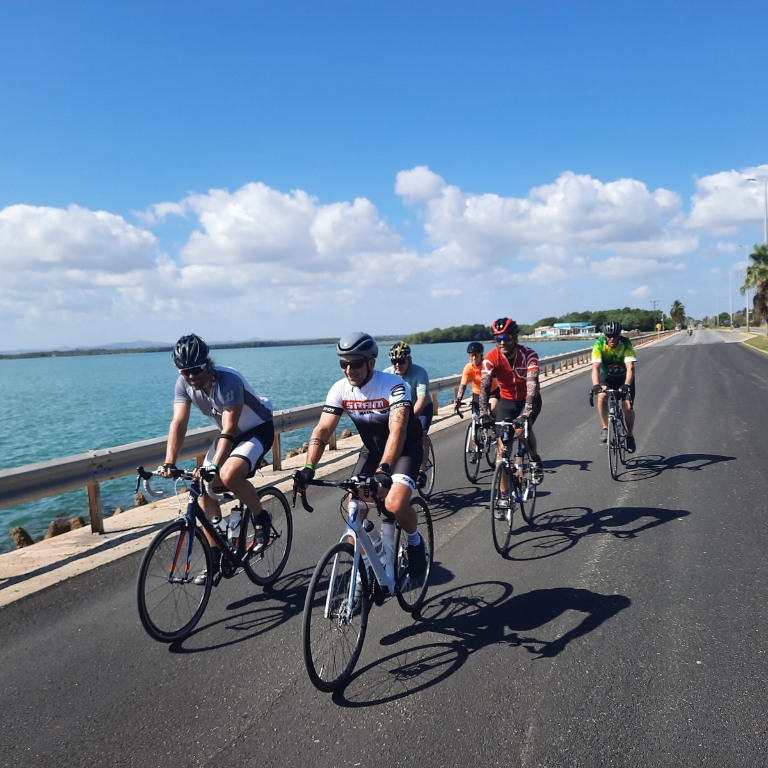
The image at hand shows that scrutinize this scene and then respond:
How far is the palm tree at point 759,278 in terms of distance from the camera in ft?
195

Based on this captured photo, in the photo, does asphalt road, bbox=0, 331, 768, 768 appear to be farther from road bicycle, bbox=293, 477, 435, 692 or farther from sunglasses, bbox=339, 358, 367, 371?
sunglasses, bbox=339, 358, 367, 371

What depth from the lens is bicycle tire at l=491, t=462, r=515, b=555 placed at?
18.0ft

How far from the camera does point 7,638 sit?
4.21 m

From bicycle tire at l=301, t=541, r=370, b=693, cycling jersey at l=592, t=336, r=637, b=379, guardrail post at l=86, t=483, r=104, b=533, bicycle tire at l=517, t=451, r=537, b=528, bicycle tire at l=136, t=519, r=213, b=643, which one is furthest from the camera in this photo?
cycling jersey at l=592, t=336, r=637, b=379

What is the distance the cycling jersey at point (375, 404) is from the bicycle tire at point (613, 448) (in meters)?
4.72

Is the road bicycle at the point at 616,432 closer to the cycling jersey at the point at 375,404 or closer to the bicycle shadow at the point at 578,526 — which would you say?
the bicycle shadow at the point at 578,526

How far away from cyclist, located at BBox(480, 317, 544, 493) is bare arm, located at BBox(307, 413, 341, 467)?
2627mm

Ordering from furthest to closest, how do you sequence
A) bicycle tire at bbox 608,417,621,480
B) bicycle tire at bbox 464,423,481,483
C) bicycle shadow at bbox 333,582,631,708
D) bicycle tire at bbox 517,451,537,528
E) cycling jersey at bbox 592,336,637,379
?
cycling jersey at bbox 592,336,637,379, bicycle tire at bbox 464,423,481,483, bicycle tire at bbox 608,417,621,480, bicycle tire at bbox 517,451,537,528, bicycle shadow at bbox 333,582,631,708

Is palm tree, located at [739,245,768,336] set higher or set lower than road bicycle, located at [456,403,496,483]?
higher

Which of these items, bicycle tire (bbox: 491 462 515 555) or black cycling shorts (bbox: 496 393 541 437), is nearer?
bicycle tire (bbox: 491 462 515 555)

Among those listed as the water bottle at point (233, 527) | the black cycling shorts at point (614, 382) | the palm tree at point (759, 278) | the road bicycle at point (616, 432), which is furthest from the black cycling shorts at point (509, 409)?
the palm tree at point (759, 278)

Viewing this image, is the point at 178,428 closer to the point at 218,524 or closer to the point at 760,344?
the point at 218,524

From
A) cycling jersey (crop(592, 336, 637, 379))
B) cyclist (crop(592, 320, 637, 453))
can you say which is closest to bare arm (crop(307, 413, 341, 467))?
cyclist (crop(592, 320, 637, 453))

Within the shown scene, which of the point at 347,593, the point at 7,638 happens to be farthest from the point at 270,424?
the point at 7,638
